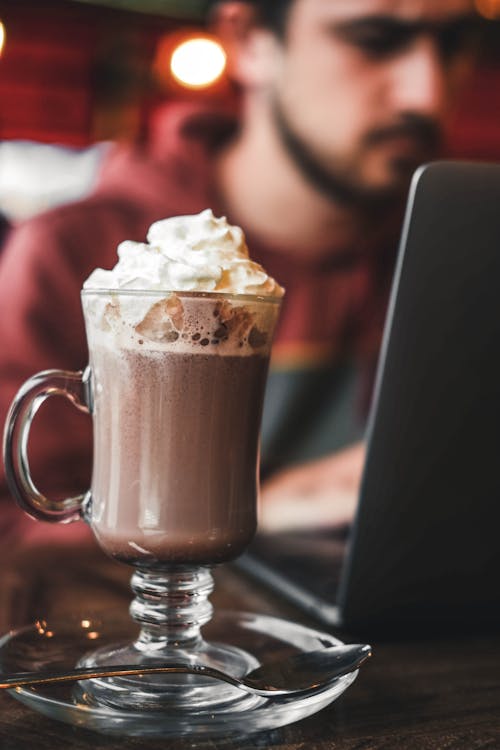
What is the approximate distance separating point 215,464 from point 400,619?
0.24 meters

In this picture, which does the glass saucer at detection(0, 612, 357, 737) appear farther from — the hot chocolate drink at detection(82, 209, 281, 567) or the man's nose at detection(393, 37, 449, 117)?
the man's nose at detection(393, 37, 449, 117)

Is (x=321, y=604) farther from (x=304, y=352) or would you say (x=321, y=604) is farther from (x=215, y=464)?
(x=304, y=352)

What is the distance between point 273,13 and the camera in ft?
9.33

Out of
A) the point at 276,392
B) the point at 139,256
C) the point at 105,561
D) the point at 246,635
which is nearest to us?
the point at 139,256

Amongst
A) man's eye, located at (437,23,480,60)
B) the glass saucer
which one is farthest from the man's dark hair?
the glass saucer

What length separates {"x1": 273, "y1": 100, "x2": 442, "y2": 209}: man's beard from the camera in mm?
2914

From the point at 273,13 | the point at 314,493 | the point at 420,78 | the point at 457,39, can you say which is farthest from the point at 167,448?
the point at 457,39

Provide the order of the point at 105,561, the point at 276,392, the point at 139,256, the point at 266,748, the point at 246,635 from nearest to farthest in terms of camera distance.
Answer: the point at 266,748 < the point at 139,256 < the point at 246,635 < the point at 105,561 < the point at 276,392

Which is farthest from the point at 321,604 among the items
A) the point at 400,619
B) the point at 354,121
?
the point at 354,121

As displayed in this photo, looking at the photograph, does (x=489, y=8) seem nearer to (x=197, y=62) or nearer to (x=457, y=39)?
(x=457, y=39)

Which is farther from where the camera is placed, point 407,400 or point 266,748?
point 407,400

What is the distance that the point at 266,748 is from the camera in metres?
0.57

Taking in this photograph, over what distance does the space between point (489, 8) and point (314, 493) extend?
1895 millimetres

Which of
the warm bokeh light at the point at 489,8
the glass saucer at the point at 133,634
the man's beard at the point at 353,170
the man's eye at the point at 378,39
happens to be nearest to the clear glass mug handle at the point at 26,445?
the glass saucer at the point at 133,634
